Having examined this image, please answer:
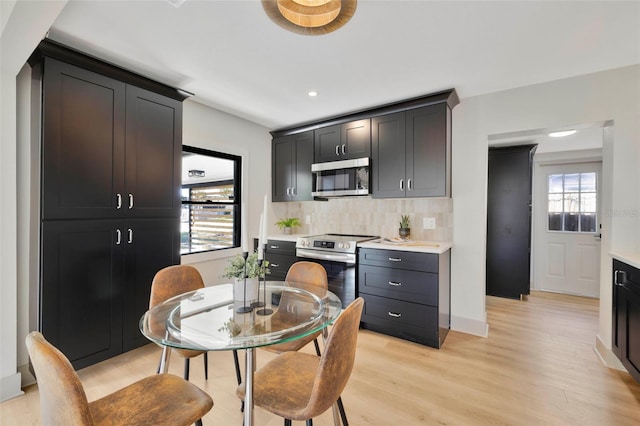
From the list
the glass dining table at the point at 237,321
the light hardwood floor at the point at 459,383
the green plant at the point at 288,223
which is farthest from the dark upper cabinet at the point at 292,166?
the glass dining table at the point at 237,321

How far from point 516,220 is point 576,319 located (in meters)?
1.43

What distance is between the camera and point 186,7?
1.73 m

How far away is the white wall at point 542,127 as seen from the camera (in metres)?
2.36

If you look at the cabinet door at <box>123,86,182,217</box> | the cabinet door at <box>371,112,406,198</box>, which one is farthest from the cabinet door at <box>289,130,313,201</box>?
the cabinet door at <box>123,86,182,217</box>

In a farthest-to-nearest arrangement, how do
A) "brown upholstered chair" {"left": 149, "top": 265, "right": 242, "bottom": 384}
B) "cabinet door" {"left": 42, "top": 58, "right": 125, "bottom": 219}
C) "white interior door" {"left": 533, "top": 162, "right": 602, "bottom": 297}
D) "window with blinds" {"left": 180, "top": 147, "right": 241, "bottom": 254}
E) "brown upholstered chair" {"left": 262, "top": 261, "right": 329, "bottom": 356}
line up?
"white interior door" {"left": 533, "top": 162, "right": 602, "bottom": 297} < "window with blinds" {"left": 180, "top": 147, "right": 241, "bottom": 254} < "brown upholstered chair" {"left": 262, "top": 261, "right": 329, "bottom": 356} < "cabinet door" {"left": 42, "top": 58, "right": 125, "bottom": 219} < "brown upholstered chair" {"left": 149, "top": 265, "right": 242, "bottom": 384}

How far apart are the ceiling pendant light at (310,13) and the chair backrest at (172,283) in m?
1.76

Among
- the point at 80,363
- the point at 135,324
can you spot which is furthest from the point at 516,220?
the point at 80,363

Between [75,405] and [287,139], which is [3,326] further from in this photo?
[287,139]

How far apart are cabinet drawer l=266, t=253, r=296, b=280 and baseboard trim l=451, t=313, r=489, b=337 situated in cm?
198

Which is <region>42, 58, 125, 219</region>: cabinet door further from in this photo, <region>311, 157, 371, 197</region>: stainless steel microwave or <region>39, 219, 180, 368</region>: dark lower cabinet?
<region>311, 157, 371, 197</region>: stainless steel microwave

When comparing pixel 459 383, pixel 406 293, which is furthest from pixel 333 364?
pixel 406 293

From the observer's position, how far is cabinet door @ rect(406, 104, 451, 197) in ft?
9.78

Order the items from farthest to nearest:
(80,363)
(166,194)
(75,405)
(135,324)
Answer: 1. (166,194)
2. (135,324)
3. (80,363)
4. (75,405)

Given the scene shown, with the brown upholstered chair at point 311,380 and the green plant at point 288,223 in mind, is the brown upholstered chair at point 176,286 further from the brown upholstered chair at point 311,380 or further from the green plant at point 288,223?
the green plant at point 288,223
